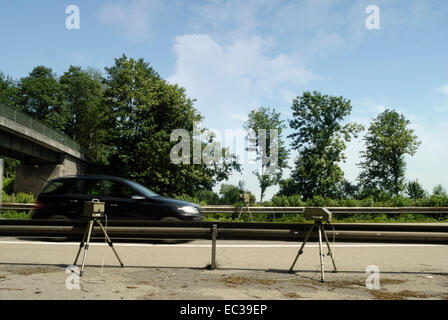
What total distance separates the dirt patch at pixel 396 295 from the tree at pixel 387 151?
47.1 metres

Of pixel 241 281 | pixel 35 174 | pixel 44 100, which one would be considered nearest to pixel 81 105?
pixel 44 100

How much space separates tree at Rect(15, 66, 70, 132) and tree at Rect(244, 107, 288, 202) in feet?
102

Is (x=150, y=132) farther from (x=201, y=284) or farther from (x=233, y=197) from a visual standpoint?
(x=201, y=284)

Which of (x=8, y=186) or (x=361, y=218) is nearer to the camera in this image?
(x=361, y=218)

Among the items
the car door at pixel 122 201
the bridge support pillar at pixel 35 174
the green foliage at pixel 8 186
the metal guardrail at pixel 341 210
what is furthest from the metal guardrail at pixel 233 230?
the green foliage at pixel 8 186

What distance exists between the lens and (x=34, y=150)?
33.5 metres

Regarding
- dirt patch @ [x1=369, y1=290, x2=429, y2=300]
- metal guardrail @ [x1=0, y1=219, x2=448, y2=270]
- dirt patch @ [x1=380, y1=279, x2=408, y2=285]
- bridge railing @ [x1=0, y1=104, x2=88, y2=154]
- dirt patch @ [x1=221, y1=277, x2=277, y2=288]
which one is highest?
bridge railing @ [x1=0, y1=104, x2=88, y2=154]

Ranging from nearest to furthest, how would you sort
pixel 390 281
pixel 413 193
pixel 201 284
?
1. pixel 201 284
2. pixel 390 281
3. pixel 413 193

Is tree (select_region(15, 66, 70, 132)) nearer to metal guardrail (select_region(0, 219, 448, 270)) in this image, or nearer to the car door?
the car door

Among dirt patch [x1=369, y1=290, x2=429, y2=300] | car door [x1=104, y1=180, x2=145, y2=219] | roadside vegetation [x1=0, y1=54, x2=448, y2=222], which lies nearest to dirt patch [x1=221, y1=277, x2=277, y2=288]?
dirt patch [x1=369, y1=290, x2=429, y2=300]

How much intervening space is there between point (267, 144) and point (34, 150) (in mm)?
35349

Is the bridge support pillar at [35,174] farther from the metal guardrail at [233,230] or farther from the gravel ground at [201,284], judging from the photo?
the gravel ground at [201,284]

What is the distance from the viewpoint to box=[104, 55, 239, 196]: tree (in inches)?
1495
